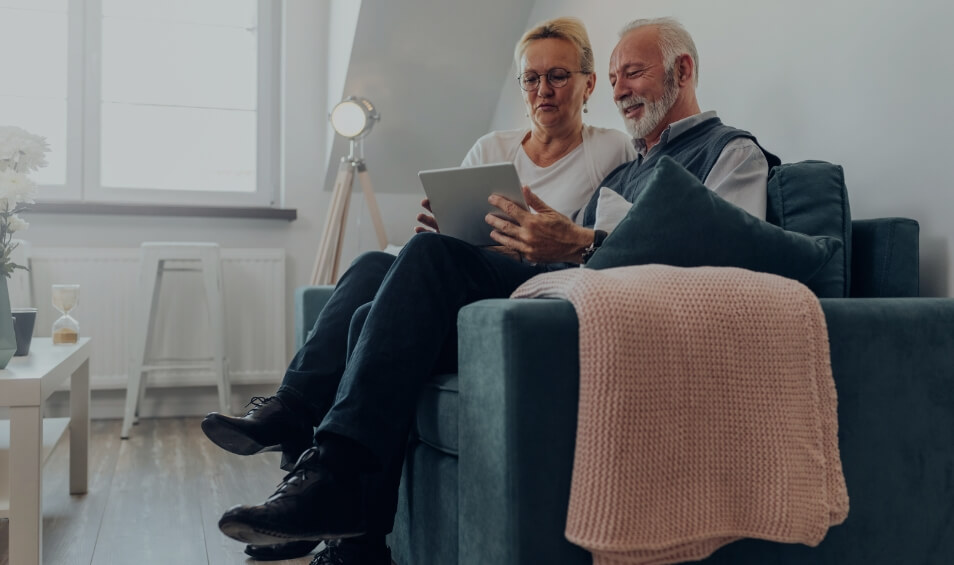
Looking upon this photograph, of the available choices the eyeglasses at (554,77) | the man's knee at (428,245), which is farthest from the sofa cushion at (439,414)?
the eyeglasses at (554,77)

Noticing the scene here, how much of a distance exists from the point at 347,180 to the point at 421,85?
0.54m

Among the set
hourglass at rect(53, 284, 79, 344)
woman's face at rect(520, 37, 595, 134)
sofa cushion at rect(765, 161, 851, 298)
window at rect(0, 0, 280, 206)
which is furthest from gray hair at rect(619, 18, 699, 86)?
window at rect(0, 0, 280, 206)

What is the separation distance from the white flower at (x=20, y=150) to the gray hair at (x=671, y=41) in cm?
142

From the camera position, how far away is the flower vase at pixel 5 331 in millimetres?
1839

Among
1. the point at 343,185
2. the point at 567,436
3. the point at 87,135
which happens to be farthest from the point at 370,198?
the point at 567,436

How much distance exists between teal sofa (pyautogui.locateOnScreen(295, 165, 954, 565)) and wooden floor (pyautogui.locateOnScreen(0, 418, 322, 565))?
0.68 metres

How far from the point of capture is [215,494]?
2.42 metres

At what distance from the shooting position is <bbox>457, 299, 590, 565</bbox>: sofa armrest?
1122mm

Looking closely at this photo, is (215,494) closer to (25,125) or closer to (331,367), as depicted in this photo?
(331,367)

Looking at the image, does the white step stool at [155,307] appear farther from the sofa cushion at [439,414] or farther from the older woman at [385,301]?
the sofa cushion at [439,414]

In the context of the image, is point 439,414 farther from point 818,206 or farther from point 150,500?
point 150,500

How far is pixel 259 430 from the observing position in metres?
1.62

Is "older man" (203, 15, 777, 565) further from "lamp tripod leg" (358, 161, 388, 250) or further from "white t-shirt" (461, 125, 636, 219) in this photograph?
"lamp tripod leg" (358, 161, 388, 250)

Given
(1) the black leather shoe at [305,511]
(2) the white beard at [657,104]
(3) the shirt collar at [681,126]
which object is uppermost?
(2) the white beard at [657,104]
